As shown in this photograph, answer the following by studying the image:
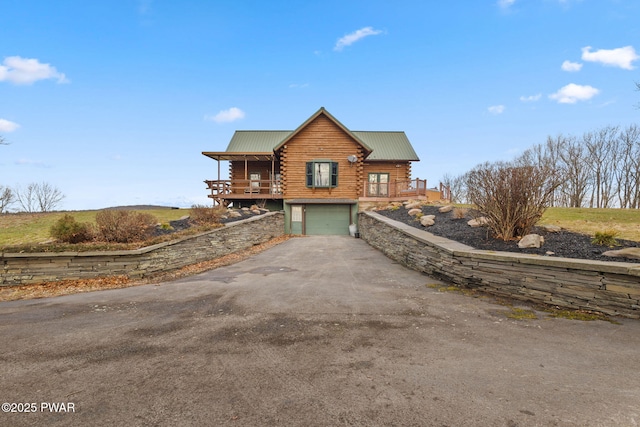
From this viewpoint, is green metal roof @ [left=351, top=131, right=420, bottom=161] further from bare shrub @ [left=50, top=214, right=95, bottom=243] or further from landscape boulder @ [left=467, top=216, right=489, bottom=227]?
bare shrub @ [left=50, top=214, right=95, bottom=243]

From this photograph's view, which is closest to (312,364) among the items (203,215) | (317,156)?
(203,215)

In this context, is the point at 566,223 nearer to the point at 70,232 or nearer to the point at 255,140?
the point at 70,232

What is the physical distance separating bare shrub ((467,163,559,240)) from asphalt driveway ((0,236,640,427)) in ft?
10.9

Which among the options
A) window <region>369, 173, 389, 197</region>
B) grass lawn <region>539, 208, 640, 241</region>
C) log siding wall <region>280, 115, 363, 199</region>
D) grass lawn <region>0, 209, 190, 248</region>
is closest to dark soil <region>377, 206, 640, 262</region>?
grass lawn <region>539, 208, 640, 241</region>

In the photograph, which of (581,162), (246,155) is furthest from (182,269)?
(581,162)

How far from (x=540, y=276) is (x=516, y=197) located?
304 centimetres

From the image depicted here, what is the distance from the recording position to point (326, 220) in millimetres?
20562

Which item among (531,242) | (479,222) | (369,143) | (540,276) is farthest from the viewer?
(369,143)

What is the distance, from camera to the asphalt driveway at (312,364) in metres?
2.66

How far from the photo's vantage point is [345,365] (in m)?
3.47

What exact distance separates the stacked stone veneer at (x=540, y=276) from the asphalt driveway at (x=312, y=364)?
568 mm

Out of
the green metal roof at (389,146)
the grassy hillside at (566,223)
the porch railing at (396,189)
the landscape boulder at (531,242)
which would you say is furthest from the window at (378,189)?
the landscape boulder at (531,242)

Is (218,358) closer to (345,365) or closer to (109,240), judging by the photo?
(345,365)

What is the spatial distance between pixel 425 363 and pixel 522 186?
6.77 metres
